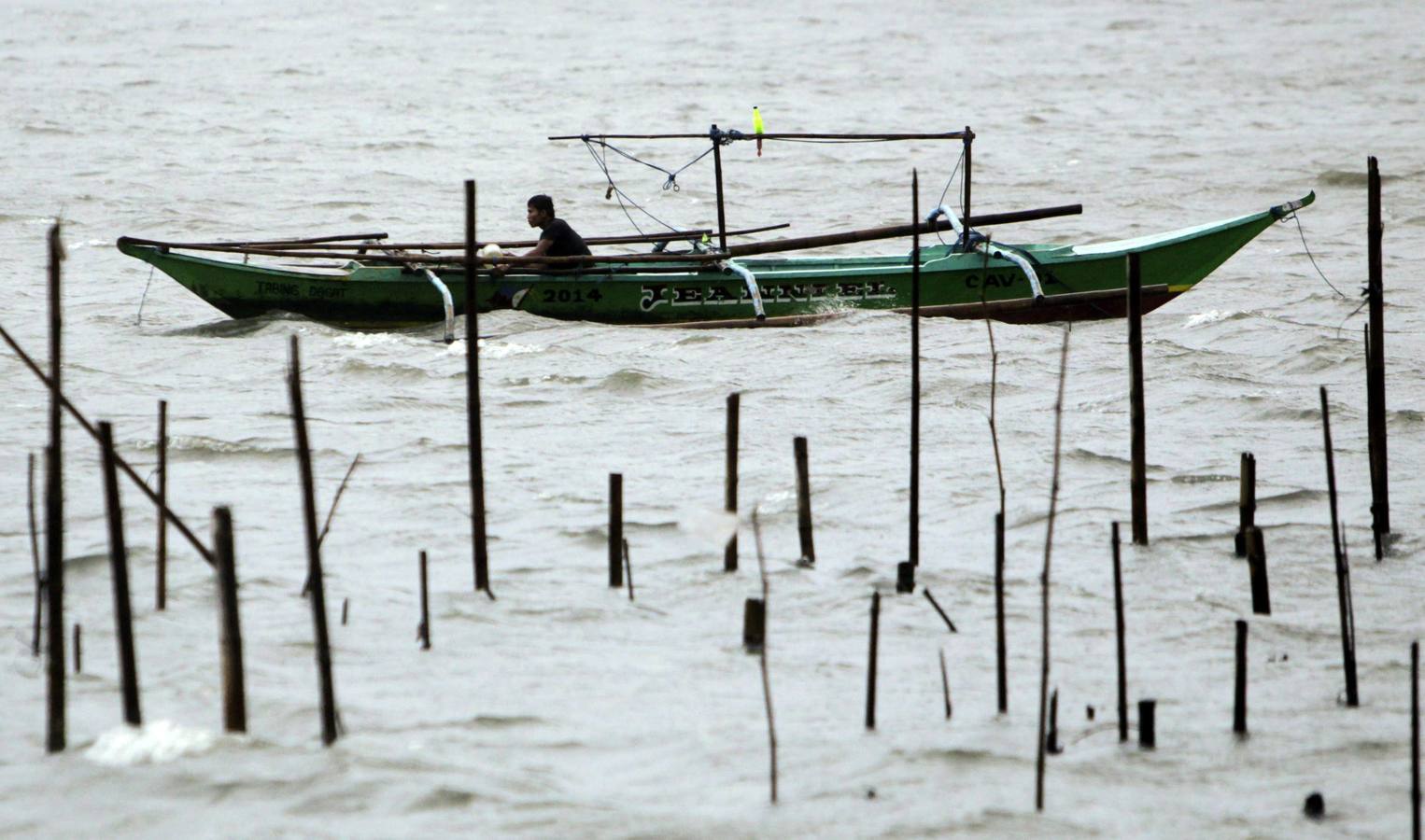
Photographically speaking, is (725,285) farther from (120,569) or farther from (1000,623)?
(120,569)

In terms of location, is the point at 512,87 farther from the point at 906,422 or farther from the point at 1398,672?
the point at 1398,672

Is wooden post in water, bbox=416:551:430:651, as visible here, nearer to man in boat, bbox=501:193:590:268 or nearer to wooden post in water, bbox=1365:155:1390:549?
wooden post in water, bbox=1365:155:1390:549

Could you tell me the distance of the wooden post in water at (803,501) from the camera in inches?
203

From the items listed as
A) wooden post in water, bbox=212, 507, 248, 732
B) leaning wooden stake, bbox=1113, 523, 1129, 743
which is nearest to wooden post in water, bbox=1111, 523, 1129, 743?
leaning wooden stake, bbox=1113, 523, 1129, 743

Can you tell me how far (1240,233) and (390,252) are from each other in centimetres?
594

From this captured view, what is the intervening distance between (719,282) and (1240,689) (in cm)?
711

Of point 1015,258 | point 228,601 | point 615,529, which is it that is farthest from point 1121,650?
point 1015,258

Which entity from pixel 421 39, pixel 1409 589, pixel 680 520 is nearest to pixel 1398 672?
pixel 1409 589

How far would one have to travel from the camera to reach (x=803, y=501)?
212 inches

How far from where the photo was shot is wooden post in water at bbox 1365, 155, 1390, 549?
5.41m

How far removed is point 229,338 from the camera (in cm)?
1102

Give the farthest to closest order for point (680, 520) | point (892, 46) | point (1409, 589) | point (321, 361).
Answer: point (892, 46)
point (321, 361)
point (680, 520)
point (1409, 589)

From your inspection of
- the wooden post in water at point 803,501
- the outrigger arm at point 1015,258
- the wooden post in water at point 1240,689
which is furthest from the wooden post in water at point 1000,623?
the outrigger arm at point 1015,258

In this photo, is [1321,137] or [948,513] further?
[1321,137]
